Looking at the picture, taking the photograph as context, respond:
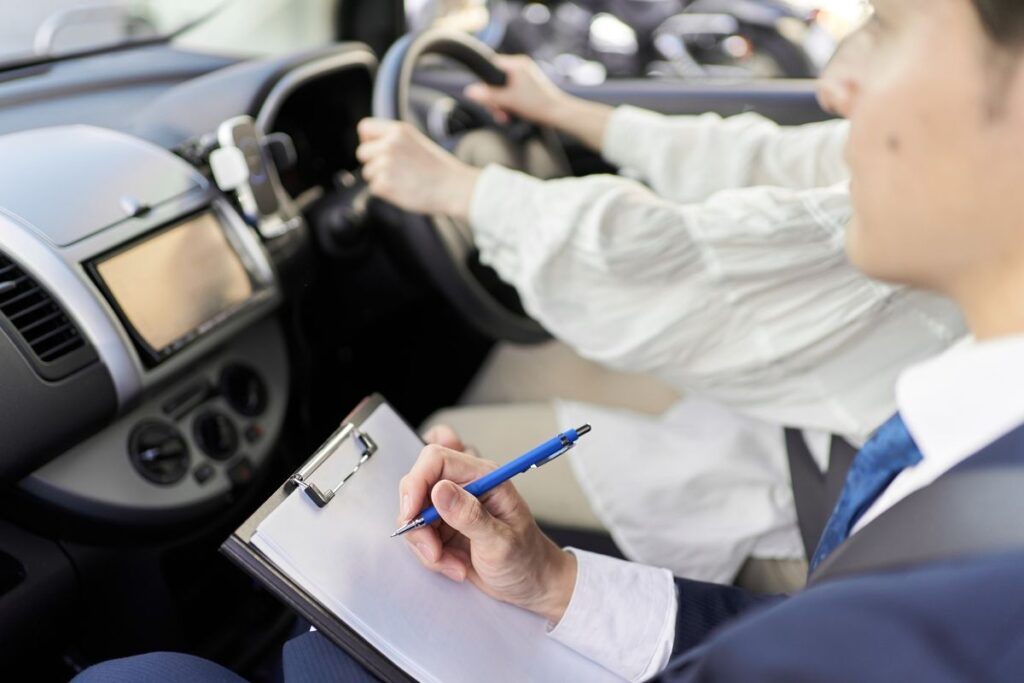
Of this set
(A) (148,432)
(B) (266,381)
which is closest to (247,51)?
(B) (266,381)

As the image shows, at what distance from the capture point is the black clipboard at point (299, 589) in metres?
0.56

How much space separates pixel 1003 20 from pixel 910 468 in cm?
29

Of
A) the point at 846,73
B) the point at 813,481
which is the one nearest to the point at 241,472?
the point at 813,481

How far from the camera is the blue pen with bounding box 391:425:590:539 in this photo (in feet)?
1.98

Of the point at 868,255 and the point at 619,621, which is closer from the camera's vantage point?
the point at 868,255

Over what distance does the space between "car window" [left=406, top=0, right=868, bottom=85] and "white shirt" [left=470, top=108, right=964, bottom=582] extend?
2029 mm

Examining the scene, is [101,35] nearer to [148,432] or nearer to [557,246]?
[148,432]

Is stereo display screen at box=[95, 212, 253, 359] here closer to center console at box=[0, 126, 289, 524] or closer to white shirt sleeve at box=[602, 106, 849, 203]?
center console at box=[0, 126, 289, 524]

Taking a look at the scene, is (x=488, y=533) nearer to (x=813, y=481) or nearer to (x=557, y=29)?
(x=813, y=481)

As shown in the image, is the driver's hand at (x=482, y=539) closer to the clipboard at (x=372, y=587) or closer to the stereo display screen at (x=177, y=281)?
the clipboard at (x=372, y=587)

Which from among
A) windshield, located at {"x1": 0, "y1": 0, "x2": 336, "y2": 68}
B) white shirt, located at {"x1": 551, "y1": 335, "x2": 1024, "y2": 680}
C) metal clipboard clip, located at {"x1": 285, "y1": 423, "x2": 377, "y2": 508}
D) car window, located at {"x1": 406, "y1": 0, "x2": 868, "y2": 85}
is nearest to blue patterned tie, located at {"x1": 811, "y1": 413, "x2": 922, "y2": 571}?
white shirt, located at {"x1": 551, "y1": 335, "x2": 1024, "y2": 680}

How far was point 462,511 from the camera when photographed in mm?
587

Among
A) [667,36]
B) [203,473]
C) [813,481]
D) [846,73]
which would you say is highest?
[846,73]

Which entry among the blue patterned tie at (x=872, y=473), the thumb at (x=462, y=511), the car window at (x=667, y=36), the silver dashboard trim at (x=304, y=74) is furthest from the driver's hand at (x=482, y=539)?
the car window at (x=667, y=36)
